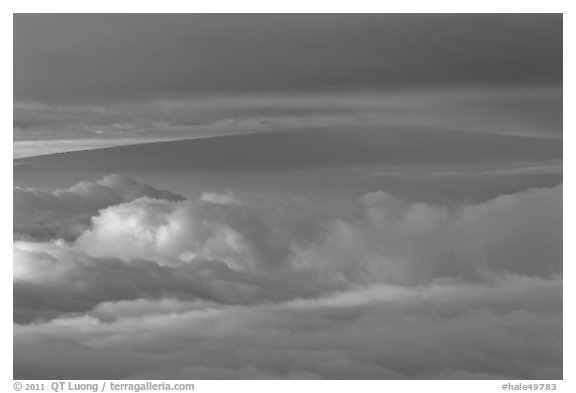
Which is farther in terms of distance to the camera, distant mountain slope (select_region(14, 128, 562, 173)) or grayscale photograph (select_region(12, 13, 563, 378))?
distant mountain slope (select_region(14, 128, 562, 173))

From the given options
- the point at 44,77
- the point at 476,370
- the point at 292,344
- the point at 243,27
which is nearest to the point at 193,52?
the point at 243,27

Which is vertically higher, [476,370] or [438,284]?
[438,284]

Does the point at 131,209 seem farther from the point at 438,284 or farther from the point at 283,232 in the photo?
the point at 438,284

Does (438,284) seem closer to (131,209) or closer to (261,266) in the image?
(261,266)

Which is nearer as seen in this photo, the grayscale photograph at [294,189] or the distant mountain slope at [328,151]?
the grayscale photograph at [294,189]

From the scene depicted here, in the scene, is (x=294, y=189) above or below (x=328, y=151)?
below
